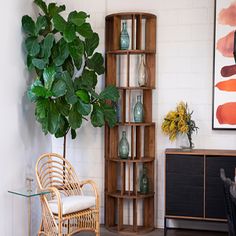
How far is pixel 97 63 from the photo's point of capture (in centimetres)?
443

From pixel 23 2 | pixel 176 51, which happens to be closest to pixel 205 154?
pixel 176 51

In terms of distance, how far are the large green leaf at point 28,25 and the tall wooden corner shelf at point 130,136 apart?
96 centimetres

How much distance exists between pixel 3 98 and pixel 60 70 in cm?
67

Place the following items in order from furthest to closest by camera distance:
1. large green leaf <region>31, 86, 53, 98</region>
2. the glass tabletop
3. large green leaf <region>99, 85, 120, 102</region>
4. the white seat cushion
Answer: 1. large green leaf <region>99, 85, 120, 102</region>
2. large green leaf <region>31, 86, 53, 98</region>
3. the white seat cushion
4. the glass tabletop

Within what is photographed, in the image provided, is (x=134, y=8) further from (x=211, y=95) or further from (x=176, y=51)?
(x=211, y=95)

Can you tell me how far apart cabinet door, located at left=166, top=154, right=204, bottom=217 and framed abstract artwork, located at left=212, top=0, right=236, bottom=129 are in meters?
0.64

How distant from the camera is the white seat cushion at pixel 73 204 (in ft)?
11.8

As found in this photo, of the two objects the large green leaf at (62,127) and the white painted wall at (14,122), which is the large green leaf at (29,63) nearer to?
the white painted wall at (14,122)

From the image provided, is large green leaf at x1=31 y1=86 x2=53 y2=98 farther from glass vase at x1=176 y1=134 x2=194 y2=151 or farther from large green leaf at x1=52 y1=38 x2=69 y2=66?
glass vase at x1=176 y1=134 x2=194 y2=151

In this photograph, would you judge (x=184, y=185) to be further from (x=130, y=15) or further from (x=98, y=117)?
(x=130, y=15)

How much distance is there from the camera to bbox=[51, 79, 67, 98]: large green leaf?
149 inches

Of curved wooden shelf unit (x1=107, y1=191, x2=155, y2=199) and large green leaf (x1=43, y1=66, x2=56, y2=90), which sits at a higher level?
large green leaf (x1=43, y1=66, x2=56, y2=90)

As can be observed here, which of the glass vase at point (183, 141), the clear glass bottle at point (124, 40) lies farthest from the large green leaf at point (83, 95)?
the glass vase at point (183, 141)

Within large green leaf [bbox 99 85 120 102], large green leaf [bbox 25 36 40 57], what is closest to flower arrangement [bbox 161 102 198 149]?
large green leaf [bbox 99 85 120 102]
